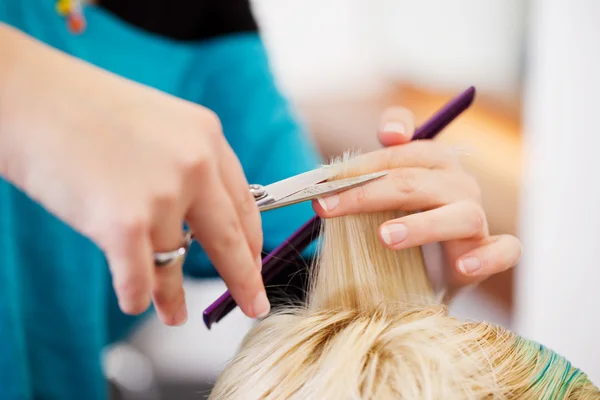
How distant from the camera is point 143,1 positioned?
100cm

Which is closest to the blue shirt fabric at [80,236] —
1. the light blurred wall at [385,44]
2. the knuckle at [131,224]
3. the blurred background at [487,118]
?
the blurred background at [487,118]

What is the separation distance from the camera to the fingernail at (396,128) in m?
0.57

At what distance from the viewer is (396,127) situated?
0.57 metres

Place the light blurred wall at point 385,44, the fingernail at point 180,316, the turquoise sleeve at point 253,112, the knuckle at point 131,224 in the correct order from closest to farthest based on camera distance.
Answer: the knuckle at point 131,224
the fingernail at point 180,316
the turquoise sleeve at point 253,112
the light blurred wall at point 385,44

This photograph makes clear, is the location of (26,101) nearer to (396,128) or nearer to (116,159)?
(116,159)

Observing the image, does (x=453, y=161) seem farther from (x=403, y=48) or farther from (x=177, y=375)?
(x=403, y=48)

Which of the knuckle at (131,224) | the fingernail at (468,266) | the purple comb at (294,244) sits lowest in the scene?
the fingernail at (468,266)

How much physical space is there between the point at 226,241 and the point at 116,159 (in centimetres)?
10

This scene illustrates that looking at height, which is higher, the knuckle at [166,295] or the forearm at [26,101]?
the forearm at [26,101]

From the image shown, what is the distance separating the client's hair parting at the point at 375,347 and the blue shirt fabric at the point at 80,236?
0.84 feet

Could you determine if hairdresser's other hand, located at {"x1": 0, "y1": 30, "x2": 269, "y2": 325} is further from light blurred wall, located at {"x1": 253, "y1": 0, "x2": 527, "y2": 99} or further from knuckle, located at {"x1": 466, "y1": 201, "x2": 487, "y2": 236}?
light blurred wall, located at {"x1": 253, "y1": 0, "x2": 527, "y2": 99}

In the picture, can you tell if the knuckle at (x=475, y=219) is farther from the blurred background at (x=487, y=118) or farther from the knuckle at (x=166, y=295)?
the knuckle at (x=166, y=295)

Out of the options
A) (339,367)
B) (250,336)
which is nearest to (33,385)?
(250,336)

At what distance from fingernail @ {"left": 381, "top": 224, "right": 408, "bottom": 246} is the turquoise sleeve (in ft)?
1.22
